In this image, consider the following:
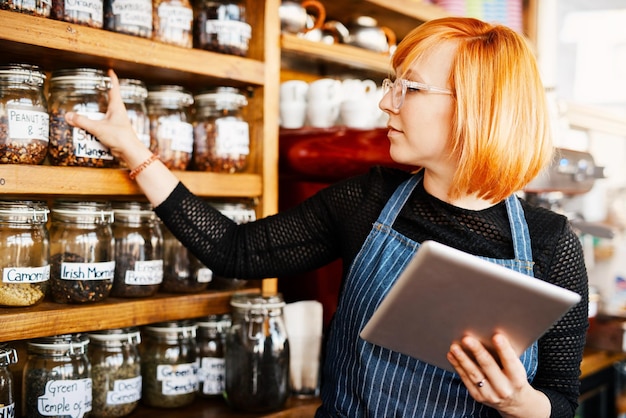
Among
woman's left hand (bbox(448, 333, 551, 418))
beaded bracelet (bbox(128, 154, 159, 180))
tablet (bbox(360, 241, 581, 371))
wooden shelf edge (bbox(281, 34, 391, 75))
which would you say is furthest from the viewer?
wooden shelf edge (bbox(281, 34, 391, 75))

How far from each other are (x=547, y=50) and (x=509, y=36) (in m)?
1.84

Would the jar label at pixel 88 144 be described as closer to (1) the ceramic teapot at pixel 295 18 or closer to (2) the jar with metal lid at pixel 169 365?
(2) the jar with metal lid at pixel 169 365

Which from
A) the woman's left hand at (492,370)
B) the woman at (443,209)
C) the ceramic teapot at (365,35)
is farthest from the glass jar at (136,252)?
the ceramic teapot at (365,35)

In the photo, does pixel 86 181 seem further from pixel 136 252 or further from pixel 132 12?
pixel 132 12

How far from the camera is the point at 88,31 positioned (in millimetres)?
1227

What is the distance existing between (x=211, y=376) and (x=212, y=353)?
0.18ft

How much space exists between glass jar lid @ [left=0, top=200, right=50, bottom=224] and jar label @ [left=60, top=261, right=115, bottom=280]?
101 mm

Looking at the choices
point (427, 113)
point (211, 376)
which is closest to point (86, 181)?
point (211, 376)

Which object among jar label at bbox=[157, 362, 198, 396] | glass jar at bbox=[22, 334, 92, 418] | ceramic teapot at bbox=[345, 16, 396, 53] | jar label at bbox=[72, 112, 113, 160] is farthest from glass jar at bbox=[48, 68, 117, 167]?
ceramic teapot at bbox=[345, 16, 396, 53]

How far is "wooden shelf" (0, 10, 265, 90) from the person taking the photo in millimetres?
1153

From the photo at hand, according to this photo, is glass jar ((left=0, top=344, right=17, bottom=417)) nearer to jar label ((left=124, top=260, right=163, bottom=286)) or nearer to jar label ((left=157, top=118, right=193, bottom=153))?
jar label ((left=124, top=260, right=163, bottom=286))

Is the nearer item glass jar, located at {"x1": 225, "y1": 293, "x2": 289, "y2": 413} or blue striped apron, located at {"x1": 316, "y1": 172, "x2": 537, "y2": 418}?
blue striped apron, located at {"x1": 316, "y1": 172, "x2": 537, "y2": 418}

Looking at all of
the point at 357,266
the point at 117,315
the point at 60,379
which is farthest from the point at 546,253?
the point at 60,379

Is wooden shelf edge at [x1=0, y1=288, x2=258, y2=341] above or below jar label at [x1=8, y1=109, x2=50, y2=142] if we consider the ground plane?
below
